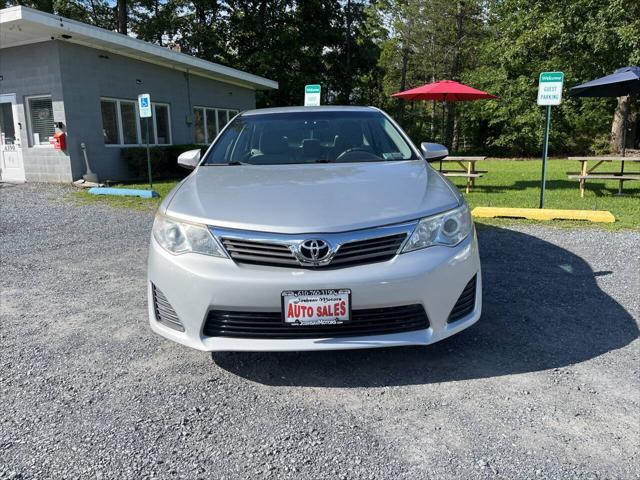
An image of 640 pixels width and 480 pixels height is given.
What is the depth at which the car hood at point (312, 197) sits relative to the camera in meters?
2.51

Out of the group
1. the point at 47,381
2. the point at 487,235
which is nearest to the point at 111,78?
the point at 487,235

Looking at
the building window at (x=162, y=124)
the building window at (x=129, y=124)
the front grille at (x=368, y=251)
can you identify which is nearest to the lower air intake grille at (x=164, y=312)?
the front grille at (x=368, y=251)

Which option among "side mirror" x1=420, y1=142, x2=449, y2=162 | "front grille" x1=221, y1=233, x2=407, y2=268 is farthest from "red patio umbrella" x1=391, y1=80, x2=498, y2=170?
"front grille" x1=221, y1=233, x2=407, y2=268

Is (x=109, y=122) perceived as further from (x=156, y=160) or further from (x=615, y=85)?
(x=615, y=85)

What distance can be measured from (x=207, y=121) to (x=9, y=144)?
6.65 meters

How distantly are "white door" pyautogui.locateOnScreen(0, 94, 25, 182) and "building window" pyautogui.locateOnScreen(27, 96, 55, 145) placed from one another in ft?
1.46

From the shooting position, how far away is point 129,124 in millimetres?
14383

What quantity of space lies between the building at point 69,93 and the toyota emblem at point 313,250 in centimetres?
1107

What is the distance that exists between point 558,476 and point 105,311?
3246 millimetres

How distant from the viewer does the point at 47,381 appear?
2742mm

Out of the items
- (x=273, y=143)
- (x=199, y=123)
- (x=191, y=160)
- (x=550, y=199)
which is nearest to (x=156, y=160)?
(x=199, y=123)

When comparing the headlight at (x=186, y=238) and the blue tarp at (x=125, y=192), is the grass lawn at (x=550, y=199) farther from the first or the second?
the headlight at (x=186, y=238)

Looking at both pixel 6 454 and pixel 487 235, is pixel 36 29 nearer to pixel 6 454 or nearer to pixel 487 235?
pixel 487 235

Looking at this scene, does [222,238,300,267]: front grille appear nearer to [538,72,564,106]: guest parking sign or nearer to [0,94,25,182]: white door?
[538,72,564,106]: guest parking sign
